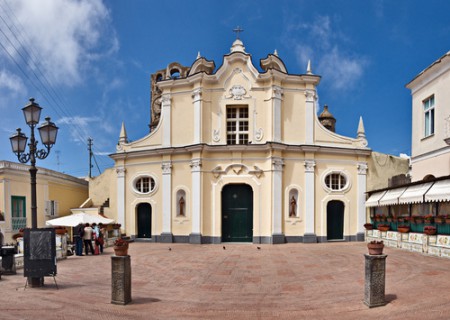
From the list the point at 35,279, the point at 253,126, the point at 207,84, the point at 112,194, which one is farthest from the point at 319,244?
the point at 35,279

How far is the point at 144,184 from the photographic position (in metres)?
22.7

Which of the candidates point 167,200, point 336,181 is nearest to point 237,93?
point 167,200

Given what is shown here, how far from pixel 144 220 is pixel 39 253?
1310 centimetres

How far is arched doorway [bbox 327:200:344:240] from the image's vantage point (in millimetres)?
21625

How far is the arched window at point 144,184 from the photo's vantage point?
22508mm

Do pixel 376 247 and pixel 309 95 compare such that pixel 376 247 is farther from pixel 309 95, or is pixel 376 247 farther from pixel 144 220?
pixel 144 220

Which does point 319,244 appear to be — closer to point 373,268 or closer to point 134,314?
point 373,268

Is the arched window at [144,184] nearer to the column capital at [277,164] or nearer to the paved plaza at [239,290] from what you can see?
the column capital at [277,164]

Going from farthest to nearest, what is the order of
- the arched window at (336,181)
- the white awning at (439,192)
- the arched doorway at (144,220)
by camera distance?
the arched doorway at (144,220)
the arched window at (336,181)
the white awning at (439,192)

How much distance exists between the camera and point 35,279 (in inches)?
381

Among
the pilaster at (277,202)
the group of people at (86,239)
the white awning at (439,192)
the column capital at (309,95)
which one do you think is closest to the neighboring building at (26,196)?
the group of people at (86,239)

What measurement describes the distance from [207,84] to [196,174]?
540 centimetres

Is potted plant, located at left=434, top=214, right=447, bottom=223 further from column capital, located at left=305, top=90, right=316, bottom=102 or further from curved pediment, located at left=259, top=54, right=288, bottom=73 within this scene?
curved pediment, located at left=259, top=54, right=288, bottom=73

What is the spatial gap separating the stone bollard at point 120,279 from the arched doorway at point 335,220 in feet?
52.7
